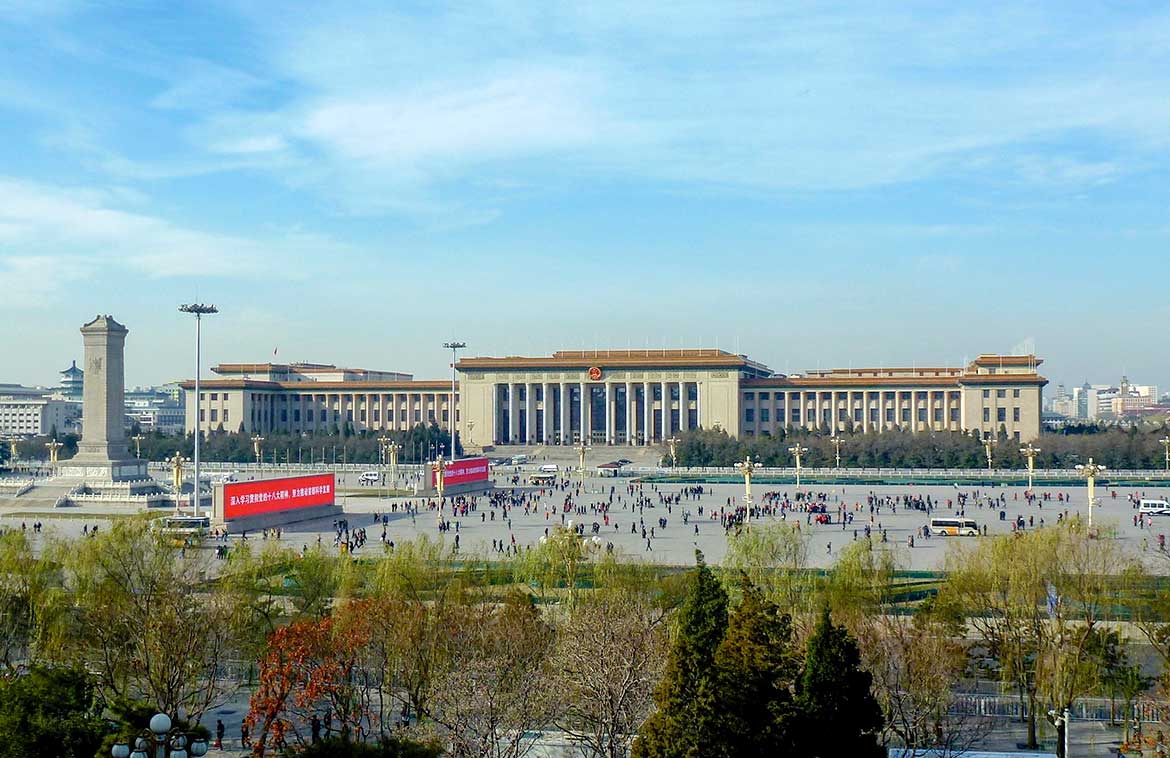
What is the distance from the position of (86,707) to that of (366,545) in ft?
80.8

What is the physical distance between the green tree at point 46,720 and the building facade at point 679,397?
8616cm

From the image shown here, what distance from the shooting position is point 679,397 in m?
106

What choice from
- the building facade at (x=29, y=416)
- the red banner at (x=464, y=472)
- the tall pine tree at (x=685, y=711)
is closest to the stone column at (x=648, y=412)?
the red banner at (x=464, y=472)

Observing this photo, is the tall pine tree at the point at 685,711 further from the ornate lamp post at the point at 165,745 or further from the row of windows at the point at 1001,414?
the row of windows at the point at 1001,414

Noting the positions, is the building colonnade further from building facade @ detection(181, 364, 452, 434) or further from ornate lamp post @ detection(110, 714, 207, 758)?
ornate lamp post @ detection(110, 714, 207, 758)

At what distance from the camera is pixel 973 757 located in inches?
728

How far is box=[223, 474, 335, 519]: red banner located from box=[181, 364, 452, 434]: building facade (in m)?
63.5

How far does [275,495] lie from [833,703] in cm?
3313

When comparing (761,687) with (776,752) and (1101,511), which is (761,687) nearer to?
(776,752)

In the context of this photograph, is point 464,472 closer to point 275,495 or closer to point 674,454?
point 275,495

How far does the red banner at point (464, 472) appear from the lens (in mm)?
60312

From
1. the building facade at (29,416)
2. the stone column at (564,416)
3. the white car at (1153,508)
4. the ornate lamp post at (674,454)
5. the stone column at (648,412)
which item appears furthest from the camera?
the building facade at (29,416)

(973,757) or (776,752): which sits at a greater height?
(776,752)

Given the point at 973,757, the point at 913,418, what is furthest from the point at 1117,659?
the point at 913,418
